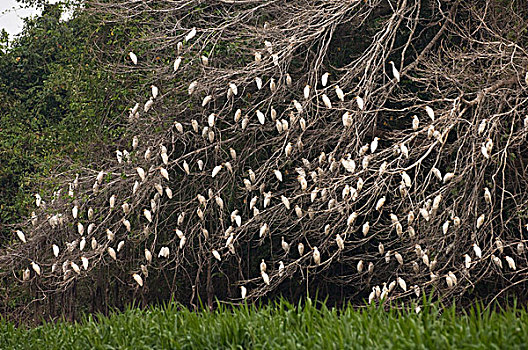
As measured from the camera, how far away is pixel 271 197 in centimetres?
547

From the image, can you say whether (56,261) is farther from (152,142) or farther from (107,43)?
(107,43)

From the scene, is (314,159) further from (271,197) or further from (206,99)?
(206,99)

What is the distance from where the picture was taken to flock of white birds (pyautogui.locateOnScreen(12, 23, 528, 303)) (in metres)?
4.43

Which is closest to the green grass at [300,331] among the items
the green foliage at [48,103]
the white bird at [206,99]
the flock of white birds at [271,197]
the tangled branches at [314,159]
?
the flock of white birds at [271,197]

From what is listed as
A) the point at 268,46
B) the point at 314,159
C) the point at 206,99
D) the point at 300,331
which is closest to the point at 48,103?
the point at 206,99

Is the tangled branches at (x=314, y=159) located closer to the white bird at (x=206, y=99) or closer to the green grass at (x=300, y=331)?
the white bird at (x=206, y=99)

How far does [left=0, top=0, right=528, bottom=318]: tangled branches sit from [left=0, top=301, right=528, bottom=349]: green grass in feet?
3.59

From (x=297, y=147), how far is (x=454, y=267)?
4.82ft

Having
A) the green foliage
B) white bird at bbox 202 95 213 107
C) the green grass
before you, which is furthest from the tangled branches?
the green grass

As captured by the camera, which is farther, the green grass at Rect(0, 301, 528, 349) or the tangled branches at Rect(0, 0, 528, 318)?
the tangled branches at Rect(0, 0, 528, 318)

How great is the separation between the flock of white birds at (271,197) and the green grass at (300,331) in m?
0.98

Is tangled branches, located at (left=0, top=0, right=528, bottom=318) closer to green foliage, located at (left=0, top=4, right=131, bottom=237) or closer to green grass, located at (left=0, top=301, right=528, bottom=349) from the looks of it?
green foliage, located at (left=0, top=4, right=131, bottom=237)

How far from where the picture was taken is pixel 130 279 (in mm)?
6023

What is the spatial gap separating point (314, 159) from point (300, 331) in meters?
2.00
